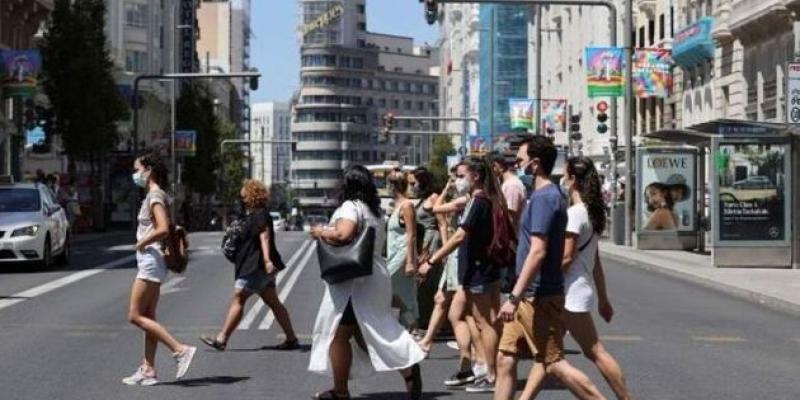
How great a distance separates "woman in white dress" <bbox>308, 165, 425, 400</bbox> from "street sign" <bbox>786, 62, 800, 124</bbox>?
1664 centimetres

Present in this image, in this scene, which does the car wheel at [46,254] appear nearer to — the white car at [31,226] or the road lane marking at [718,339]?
the white car at [31,226]

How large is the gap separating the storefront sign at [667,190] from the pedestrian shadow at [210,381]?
22353 mm

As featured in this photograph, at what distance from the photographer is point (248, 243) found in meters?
13.3

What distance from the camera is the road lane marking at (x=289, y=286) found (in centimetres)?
1628

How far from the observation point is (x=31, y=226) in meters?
25.6

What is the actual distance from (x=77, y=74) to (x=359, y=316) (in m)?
42.5

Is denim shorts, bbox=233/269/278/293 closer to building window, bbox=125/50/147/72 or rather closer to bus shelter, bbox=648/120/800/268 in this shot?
bus shelter, bbox=648/120/800/268

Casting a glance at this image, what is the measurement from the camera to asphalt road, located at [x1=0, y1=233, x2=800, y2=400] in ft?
36.9

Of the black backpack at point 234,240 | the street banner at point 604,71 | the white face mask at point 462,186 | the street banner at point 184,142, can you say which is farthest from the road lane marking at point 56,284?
the street banner at point 184,142

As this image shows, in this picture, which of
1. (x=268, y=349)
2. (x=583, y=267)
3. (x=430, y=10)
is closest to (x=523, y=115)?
(x=430, y=10)

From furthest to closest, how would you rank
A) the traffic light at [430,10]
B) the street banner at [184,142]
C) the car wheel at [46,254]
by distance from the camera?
the street banner at [184,142] → the traffic light at [430,10] → the car wheel at [46,254]

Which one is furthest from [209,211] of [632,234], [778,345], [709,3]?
[778,345]

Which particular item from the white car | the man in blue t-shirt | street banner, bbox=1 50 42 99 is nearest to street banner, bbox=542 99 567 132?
street banner, bbox=1 50 42 99

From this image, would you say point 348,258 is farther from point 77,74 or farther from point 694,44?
point 694,44
